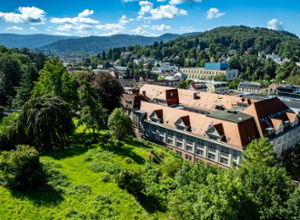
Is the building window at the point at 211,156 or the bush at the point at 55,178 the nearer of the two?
the bush at the point at 55,178

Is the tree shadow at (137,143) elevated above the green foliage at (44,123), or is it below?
below

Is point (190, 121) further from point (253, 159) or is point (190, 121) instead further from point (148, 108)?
point (253, 159)

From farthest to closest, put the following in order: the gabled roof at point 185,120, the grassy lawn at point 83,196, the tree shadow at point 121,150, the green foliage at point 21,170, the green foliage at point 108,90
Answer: the green foliage at point 108,90
the gabled roof at point 185,120
the tree shadow at point 121,150
the green foliage at point 21,170
the grassy lawn at point 83,196

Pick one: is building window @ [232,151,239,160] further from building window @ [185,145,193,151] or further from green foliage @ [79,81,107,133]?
green foliage @ [79,81,107,133]

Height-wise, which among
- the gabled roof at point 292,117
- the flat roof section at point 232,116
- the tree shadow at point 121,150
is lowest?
the tree shadow at point 121,150

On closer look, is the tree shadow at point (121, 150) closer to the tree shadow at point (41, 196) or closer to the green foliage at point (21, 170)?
the tree shadow at point (41, 196)

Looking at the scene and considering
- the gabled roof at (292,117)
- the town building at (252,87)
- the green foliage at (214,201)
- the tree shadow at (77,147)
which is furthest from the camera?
the town building at (252,87)

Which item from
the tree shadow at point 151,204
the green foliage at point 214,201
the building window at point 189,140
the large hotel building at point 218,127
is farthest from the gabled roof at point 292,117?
the tree shadow at point 151,204

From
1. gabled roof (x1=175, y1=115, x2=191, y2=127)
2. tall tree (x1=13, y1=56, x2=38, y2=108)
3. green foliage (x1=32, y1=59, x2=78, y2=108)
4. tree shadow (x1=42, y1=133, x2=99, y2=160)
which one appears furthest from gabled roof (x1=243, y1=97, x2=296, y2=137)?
tall tree (x1=13, y1=56, x2=38, y2=108)

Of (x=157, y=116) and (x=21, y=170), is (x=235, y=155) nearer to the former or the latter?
(x=157, y=116)
